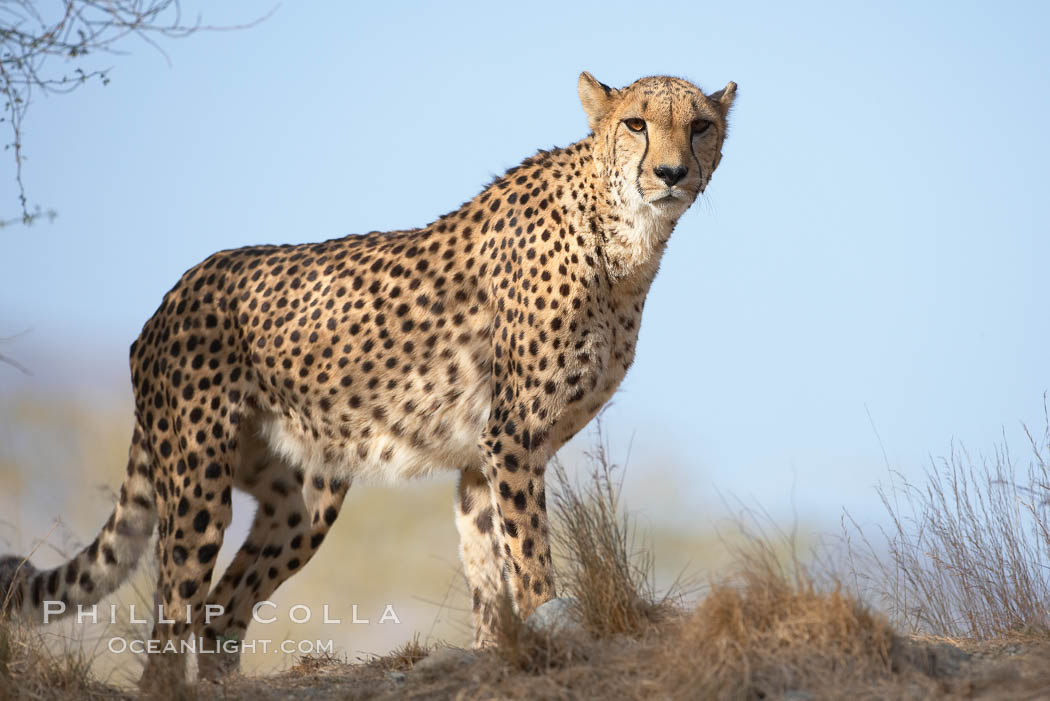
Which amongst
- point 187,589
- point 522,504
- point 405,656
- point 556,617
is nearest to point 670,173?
point 522,504

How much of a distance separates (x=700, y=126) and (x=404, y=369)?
1527 mm

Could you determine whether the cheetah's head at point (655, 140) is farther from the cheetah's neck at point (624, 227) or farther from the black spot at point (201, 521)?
the black spot at point (201, 521)

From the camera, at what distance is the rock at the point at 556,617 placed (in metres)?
4.04

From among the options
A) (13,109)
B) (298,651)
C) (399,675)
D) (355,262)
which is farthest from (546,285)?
(13,109)

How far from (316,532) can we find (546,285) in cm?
167

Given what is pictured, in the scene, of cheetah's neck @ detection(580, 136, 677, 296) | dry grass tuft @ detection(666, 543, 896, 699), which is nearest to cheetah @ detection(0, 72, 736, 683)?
cheetah's neck @ detection(580, 136, 677, 296)

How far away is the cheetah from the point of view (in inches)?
183

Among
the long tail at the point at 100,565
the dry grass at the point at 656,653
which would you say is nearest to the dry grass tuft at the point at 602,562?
the dry grass at the point at 656,653

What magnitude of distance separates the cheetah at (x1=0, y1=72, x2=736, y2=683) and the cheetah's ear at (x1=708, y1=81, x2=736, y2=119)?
13mm

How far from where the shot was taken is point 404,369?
505 centimetres

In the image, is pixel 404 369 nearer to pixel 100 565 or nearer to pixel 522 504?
pixel 522 504

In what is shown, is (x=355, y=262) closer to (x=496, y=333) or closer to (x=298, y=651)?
(x=496, y=333)

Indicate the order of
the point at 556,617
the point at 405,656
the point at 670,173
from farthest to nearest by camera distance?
the point at 405,656 < the point at 670,173 < the point at 556,617

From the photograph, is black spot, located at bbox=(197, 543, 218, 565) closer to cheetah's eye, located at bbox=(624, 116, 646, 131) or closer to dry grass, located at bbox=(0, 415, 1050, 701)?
dry grass, located at bbox=(0, 415, 1050, 701)
